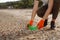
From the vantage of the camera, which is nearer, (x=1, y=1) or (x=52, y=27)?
(x=52, y=27)

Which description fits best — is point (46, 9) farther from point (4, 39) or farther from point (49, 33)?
point (4, 39)

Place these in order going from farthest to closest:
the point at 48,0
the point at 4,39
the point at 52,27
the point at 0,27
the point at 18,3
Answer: the point at 18,3 < the point at 0,27 < the point at 52,27 < the point at 48,0 < the point at 4,39

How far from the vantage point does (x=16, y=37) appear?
5.18 metres

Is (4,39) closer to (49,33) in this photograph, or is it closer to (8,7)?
(49,33)

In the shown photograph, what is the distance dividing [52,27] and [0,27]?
4.64 feet

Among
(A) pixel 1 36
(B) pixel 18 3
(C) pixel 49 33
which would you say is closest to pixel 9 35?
(A) pixel 1 36

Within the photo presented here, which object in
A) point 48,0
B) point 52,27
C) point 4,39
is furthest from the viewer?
point 52,27

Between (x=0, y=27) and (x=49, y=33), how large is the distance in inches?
58.8

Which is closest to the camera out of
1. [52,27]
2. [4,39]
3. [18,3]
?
[4,39]

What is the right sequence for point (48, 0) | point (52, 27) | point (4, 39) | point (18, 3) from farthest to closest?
point (18, 3) → point (52, 27) → point (48, 0) → point (4, 39)

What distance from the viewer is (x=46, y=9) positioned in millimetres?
5648

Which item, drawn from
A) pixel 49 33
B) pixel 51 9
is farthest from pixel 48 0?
pixel 49 33

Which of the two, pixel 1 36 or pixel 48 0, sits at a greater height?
pixel 48 0

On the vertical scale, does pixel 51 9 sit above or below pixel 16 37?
above
